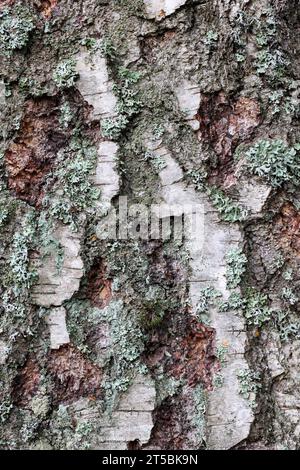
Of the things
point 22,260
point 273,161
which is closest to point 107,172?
point 22,260

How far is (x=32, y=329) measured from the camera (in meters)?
1.47

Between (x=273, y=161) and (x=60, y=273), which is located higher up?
(x=273, y=161)

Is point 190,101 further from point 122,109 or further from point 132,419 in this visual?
point 132,419

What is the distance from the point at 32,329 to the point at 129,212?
36 centimetres

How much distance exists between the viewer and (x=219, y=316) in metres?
1.46

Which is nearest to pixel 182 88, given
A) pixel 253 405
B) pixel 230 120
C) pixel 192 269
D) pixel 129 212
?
pixel 230 120

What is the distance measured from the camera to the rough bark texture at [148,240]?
1447mm

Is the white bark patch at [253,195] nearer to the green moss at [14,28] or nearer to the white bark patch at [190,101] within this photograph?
the white bark patch at [190,101]

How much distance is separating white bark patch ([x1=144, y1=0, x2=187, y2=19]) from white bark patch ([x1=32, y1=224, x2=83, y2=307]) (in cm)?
56

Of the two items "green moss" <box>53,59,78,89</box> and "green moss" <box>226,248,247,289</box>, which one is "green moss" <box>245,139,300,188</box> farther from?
"green moss" <box>53,59,78,89</box>

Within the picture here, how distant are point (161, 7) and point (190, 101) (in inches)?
9.6

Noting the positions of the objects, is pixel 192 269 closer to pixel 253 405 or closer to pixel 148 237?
pixel 148 237

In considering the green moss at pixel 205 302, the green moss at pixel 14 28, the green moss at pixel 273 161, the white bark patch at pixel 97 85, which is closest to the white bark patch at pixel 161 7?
the white bark patch at pixel 97 85

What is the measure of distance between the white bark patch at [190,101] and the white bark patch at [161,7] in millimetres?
179
